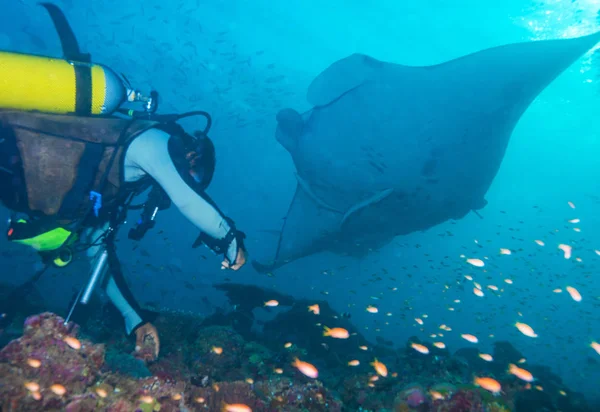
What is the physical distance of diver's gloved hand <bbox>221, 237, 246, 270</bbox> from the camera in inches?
129

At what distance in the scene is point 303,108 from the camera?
45.3 meters

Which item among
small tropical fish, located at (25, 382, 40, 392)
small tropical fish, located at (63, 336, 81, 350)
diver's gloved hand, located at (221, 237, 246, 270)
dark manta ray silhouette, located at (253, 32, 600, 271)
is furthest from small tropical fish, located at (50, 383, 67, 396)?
dark manta ray silhouette, located at (253, 32, 600, 271)

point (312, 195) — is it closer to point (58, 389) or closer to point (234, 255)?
point (234, 255)

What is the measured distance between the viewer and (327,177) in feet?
27.5

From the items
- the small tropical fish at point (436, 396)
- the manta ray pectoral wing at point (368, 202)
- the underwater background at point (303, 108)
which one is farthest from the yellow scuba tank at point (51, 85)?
the manta ray pectoral wing at point (368, 202)

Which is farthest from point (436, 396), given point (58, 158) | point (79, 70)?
point (79, 70)

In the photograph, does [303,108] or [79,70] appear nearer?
[79,70]

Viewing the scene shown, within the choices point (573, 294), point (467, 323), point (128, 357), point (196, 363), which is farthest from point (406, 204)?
point (467, 323)

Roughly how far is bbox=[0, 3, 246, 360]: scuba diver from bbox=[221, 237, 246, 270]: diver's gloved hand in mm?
10

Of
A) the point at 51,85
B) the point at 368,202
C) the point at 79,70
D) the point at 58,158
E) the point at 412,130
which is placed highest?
the point at 412,130

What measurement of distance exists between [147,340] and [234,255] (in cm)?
176

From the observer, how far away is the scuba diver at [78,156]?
2.92 meters

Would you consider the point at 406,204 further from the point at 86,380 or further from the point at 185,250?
the point at 185,250

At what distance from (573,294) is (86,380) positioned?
30.9ft
